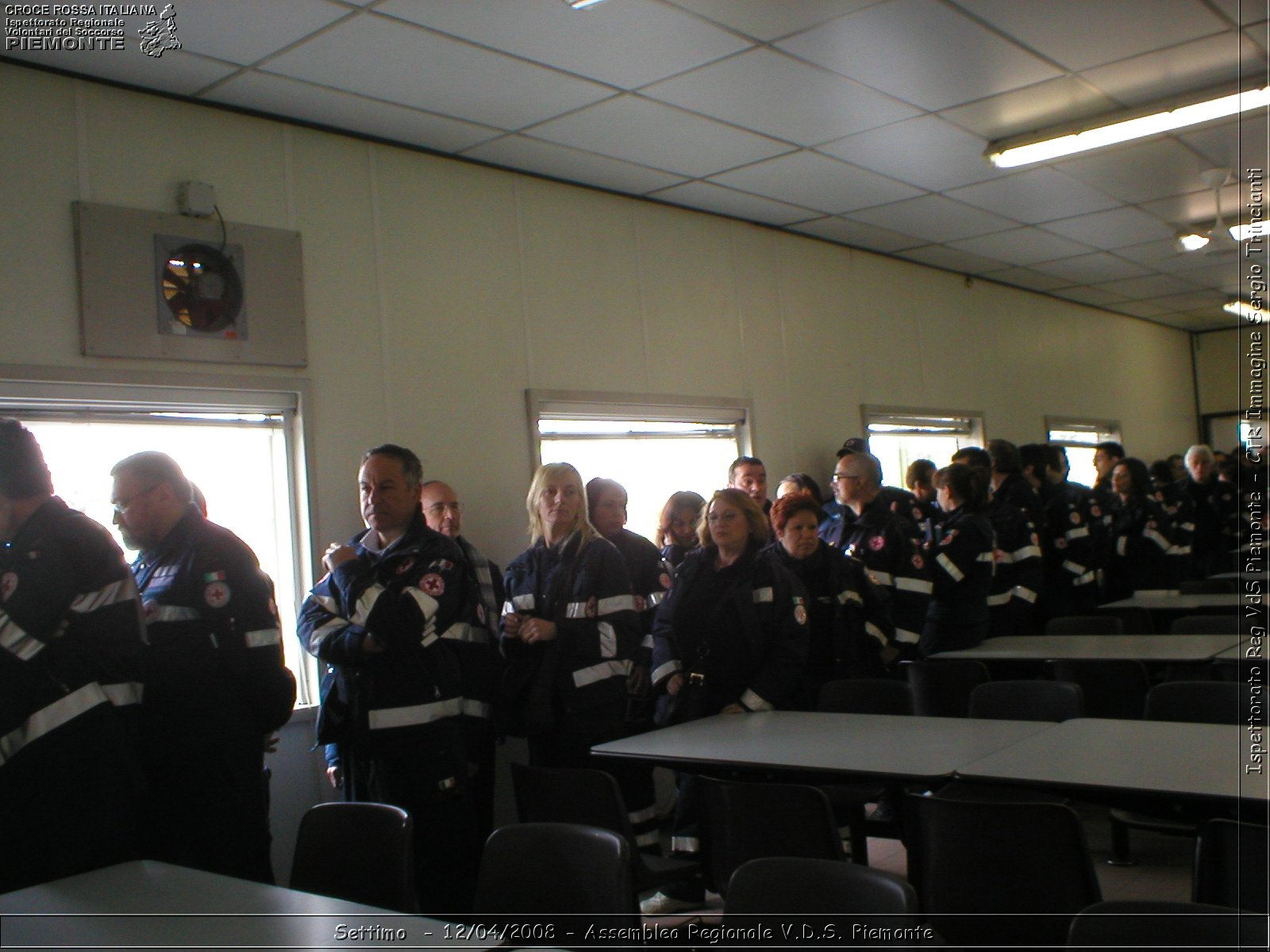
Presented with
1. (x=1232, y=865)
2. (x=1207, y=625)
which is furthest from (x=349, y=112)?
(x=1207, y=625)

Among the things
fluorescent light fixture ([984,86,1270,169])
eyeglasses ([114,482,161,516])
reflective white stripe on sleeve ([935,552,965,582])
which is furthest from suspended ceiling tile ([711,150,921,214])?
eyeglasses ([114,482,161,516])

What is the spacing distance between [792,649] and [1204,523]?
6.46 m

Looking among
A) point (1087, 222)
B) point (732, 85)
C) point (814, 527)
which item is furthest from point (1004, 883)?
point (1087, 222)

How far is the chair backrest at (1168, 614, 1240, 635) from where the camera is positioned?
4961mm

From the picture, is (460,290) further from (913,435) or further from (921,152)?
(913,435)

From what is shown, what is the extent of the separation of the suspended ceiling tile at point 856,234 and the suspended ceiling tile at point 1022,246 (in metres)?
A: 0.47

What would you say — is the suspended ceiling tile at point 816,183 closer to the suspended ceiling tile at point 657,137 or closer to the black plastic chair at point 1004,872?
the suspended ceiling tile at point 657,137

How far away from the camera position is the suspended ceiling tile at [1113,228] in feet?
24.3

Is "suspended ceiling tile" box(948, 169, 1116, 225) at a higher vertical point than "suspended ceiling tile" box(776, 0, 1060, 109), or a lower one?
higher

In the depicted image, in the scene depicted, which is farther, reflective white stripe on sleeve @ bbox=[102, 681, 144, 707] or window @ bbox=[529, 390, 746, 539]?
window @ bbox=[529, 390, 746, 539]

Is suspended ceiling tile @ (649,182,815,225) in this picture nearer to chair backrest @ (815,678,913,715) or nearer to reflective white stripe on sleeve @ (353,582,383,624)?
chair backrest @ (815,678,913,715)

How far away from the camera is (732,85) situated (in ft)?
14.8

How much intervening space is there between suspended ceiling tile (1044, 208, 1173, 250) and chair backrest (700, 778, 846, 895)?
6003 millimetres

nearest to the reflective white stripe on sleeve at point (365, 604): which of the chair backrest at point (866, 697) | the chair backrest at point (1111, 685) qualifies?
the chair backrest at point (866, 697)
